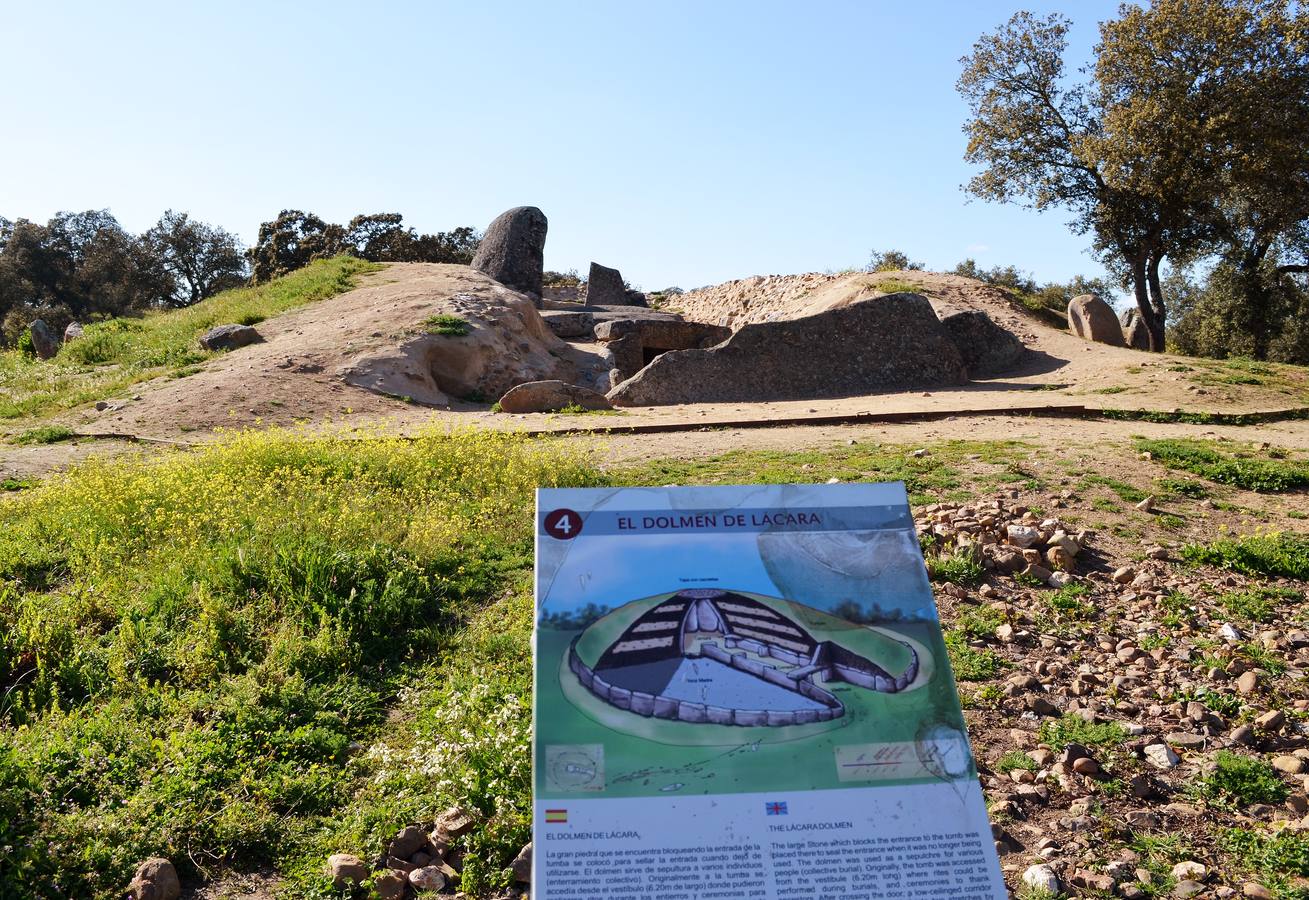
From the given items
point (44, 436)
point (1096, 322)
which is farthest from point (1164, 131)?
point (44, 436)

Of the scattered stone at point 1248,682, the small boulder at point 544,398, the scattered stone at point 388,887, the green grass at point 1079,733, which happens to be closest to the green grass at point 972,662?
the green grass at point 1079,733

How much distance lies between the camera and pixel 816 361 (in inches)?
587

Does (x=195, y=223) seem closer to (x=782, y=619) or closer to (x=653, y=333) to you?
(x=653, y=333)

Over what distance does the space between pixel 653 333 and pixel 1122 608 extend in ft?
52.3

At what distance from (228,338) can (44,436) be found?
232 inches

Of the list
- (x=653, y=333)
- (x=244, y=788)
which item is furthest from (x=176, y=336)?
(x=244, y=788)

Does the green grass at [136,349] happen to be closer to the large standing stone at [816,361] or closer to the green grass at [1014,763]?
the large standing stone at [816,361]

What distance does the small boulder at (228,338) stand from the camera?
54.4 ft

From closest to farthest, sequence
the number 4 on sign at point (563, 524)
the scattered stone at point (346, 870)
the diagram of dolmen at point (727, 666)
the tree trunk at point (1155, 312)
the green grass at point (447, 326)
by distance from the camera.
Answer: the diagram of dolmen at point (727, 666) → the number 4 on sign at point (563, 524) → the scattered stone at point (346, 870) → the green grass at point (447, 326) → the tree trunk at point (1155, 312)

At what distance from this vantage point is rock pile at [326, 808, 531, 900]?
322cm

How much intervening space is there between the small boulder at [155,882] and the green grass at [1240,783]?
11.5 ft

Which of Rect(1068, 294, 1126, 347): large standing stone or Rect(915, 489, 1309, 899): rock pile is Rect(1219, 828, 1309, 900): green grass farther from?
Rect(1068, 294, 1126, 347): large standing stone

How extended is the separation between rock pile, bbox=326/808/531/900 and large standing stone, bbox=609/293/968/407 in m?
11.1

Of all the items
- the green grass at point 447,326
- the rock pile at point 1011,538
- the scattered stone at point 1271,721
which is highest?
the green grass at point 447,326
